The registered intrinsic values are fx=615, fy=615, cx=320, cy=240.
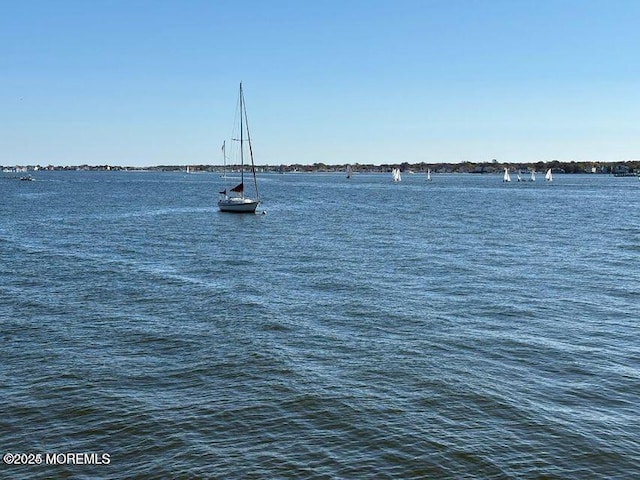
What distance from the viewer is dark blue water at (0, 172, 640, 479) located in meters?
17.8

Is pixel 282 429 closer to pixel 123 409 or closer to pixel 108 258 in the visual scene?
pixel 123 409

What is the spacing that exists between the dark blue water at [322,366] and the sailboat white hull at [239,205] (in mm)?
46453

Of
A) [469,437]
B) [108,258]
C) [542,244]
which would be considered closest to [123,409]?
[469,437]

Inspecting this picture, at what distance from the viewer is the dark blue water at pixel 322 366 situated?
1775 centimetres

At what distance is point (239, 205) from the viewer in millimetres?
99562

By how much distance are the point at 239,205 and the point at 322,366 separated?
76.9m

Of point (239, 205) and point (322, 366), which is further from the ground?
point (239, 205)

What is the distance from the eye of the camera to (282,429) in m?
19.2

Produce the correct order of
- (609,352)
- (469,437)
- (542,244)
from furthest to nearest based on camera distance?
(542,244) < (609,352) < (469,437)

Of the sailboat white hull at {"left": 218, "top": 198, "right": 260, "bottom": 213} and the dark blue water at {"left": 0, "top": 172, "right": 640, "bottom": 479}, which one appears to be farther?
the sailboat white hull at {"left": 218, "top": 198, "right": 260, "bottom": 213}

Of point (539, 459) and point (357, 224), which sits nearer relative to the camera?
point (539, 459)

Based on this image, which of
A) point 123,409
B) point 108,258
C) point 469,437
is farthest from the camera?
point 108,258

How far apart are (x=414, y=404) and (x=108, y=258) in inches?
1471

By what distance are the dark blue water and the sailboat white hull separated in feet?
152
